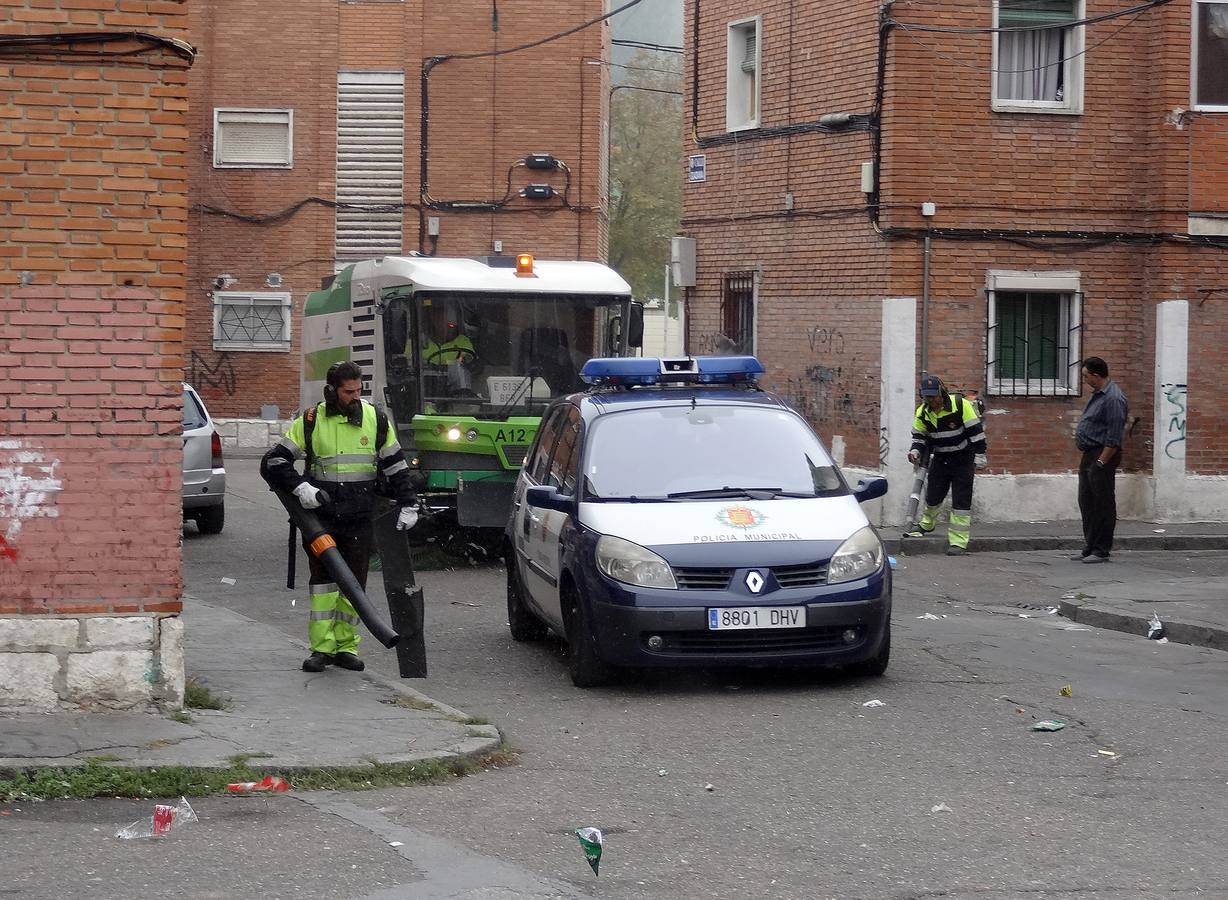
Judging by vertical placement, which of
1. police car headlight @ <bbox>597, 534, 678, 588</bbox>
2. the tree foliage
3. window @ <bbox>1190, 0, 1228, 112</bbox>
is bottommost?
police car headlight @ <bbox>597, 534, 678, 588</bbox>

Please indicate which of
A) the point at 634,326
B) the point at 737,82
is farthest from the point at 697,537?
the point at 737,82

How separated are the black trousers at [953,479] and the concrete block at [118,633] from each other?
10411 millimetres

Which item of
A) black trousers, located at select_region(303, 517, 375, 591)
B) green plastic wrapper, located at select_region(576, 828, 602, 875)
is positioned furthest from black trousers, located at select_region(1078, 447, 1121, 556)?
green plastic wrapper, located at select_region(576, 828, 602, 875)

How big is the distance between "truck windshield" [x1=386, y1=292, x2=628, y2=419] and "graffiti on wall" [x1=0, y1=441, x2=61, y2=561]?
7.41 metres

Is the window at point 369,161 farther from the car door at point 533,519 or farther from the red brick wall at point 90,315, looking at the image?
the red brick wall at point 90,315

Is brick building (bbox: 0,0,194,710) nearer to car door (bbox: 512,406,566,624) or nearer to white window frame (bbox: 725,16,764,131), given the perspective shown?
car door (bbox: 512,406,566,624)

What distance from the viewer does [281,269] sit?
32.6 metres

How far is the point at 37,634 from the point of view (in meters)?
7.99

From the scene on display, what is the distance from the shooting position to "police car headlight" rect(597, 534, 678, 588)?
30.0 feet

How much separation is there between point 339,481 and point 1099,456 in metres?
8.69

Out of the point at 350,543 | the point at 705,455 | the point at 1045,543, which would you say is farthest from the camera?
the point at 1045,543

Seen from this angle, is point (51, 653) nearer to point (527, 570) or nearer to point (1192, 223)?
point (527, 570)

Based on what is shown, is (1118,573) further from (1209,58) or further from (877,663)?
(1209,58)

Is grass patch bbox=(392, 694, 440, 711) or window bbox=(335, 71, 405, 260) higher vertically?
window bbox=(335, 71, 405, 260)
